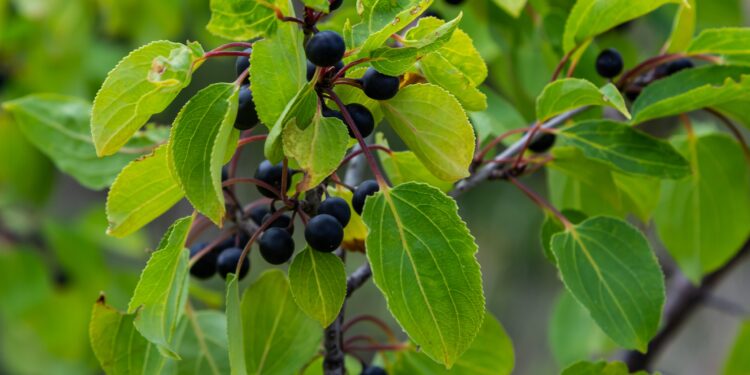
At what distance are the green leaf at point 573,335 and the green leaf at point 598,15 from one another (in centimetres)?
77

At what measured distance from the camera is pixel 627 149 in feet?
3.17

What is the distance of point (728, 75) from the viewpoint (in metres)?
1.00

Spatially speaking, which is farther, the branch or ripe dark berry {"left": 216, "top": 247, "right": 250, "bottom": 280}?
the branch

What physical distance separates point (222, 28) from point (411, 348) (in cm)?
49

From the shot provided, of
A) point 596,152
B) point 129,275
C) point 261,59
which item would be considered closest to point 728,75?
point 596,152

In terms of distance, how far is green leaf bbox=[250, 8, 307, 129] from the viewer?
0.73 meters

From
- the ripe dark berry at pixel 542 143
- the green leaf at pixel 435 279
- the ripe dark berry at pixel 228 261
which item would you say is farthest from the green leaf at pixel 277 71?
the ripe dark berry at pixel 542 143

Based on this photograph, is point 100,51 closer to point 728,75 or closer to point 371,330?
point 728,75

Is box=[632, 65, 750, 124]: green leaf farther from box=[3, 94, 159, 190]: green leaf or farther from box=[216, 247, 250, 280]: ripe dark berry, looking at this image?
box=[3, 94, 159, 190]: green leaf

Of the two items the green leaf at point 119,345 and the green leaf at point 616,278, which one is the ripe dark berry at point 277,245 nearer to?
the green leaf at point 119,345

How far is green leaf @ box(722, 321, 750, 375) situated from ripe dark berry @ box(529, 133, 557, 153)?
0.63 m

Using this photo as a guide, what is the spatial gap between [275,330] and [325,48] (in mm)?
359

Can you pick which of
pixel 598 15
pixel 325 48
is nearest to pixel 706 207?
pixel 598 15

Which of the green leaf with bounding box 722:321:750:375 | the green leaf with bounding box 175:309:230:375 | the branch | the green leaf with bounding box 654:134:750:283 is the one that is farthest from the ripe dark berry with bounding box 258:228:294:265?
the branch
